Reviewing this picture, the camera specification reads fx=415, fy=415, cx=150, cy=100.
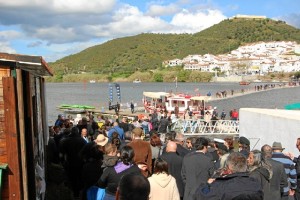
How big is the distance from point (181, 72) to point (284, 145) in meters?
157

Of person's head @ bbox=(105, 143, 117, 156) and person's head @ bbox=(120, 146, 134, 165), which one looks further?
person's head @ bbox=(105, 143, 117, 156)

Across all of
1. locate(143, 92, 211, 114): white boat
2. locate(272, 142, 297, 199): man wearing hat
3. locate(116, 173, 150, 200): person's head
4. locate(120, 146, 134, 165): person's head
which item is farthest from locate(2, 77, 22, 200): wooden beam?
locate(143, 92, 211, 114): white boat

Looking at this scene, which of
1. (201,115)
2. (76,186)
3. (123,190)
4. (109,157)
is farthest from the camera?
(201,115)

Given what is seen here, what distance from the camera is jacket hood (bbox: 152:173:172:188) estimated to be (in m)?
4.57

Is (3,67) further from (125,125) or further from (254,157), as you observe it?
(125,125)

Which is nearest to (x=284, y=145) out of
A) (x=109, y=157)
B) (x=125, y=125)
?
(x=125, y=125)

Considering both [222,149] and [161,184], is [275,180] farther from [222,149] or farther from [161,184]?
[161,184]

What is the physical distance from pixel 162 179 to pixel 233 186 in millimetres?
1075

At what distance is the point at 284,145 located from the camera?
11.5 meters

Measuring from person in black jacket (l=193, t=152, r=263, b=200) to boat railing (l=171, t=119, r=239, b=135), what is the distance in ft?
63.4

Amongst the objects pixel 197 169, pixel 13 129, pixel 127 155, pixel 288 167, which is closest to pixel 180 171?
pixel 197 169

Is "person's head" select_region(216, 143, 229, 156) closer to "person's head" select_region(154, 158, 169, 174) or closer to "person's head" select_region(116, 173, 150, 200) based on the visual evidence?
"person's head" select_region(154, 158, 169, 174)

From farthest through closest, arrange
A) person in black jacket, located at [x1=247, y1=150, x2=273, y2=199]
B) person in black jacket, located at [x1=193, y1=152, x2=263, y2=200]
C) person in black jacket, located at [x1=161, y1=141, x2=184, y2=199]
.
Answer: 1. person in black jacket, located at [x1=161, y1=141, x2=184, y2=199]
2. person in black jacket, located at [x1=247, y1=150, x2=273, y2=199]
3. person in black jacket, located at [x1=193, y1=152, x2=263, y2=200]

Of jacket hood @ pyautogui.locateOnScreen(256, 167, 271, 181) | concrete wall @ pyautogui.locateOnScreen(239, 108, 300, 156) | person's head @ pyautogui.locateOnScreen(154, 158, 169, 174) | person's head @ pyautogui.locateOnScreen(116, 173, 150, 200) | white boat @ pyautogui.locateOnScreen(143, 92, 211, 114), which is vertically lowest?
white boat @ pyautogui.locateOnScreen(143, 92, 211, 114)
